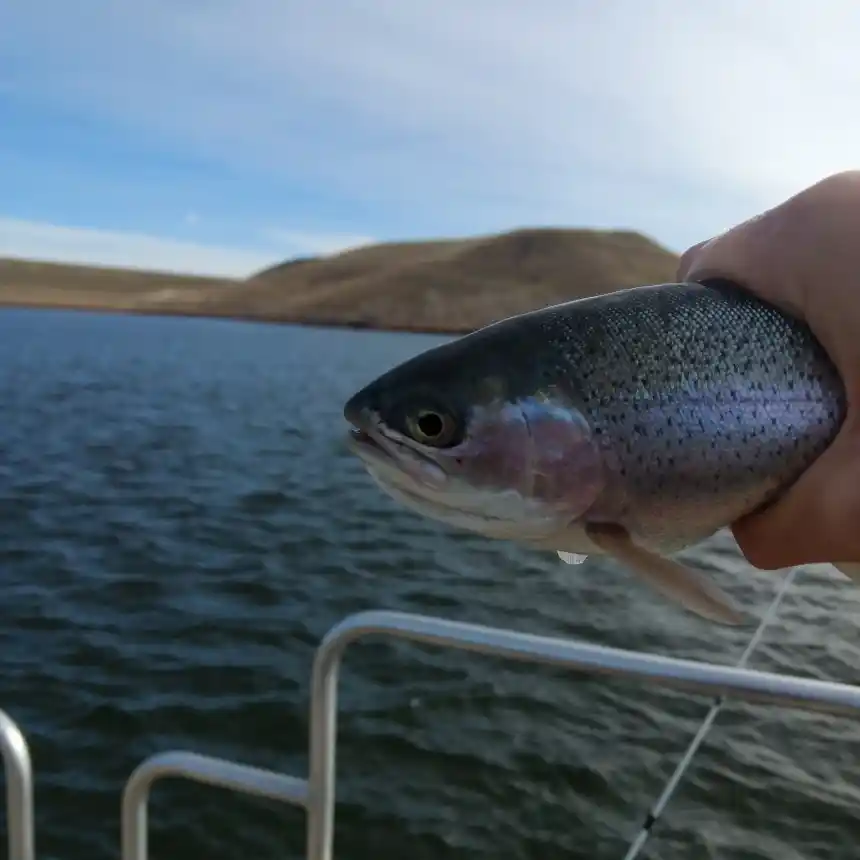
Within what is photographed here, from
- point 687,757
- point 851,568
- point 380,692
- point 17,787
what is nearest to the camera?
point 851,568

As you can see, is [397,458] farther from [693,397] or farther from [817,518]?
[817,518]

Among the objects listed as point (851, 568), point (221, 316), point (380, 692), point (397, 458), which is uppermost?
point (221, 316)

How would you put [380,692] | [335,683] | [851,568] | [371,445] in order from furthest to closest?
[380,692]
[335,683]
[851,568]
[371,445]

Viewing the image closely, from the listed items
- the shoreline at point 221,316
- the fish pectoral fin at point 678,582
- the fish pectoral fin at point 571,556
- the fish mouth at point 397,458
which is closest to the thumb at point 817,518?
the fish pectoral fin at point 678,582

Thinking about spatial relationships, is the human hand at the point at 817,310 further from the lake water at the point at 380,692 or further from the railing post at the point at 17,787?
the lake water at the point at 380,692

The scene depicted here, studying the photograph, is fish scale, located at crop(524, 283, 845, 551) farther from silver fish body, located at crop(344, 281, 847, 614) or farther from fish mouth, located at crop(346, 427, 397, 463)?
fish mouth, located at crop(346, 427, 397, 463)

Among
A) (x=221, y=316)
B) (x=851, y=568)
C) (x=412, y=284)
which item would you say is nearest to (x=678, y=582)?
(x=851, y=568)

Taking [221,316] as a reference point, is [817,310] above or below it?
below
